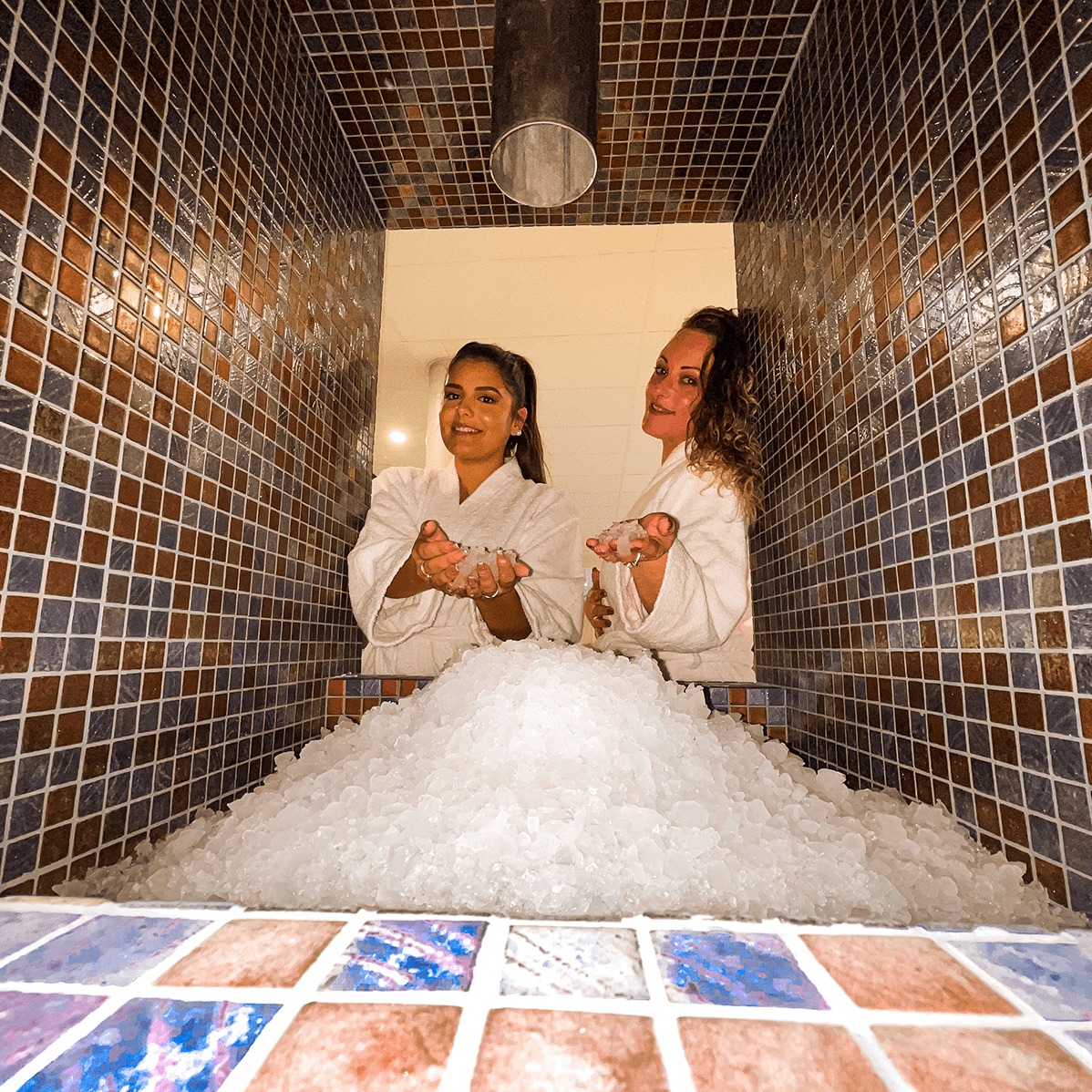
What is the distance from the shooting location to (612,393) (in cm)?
216

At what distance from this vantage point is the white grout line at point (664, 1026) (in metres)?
0.44

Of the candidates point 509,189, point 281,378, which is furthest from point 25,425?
point 509,189

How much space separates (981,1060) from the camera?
46cm

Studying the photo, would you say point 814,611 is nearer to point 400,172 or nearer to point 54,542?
point 54,542

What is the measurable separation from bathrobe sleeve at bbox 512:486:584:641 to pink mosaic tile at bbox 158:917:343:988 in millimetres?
1432

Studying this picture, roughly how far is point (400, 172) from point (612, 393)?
113 centimetres

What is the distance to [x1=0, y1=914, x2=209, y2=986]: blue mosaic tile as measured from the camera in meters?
0.56

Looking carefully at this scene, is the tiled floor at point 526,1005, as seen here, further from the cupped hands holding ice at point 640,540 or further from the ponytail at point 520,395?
the ponytail at point 520,395

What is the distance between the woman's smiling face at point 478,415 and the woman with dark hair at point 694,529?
18.0 inches

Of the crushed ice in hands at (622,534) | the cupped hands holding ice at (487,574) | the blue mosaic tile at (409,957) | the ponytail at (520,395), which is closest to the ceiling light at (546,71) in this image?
the ponytail at (520,395)

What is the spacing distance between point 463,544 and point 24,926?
152 centimetres

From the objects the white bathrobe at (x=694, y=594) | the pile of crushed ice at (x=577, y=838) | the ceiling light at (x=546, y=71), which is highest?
the ceiling light at (x=546, y=71)

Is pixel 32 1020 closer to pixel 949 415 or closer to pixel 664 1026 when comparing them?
pixel 664 1026

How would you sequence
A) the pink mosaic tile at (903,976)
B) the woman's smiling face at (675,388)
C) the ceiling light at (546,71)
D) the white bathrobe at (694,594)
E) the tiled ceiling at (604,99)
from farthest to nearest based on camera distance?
the woman's smiling face at (675,388) < the white bathrobe at (694,594) < the tiled ceiling at (604,99) < the ceiling light at (546,71) < the pink mosaic tile at (903,976)
